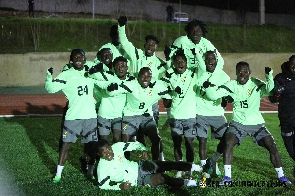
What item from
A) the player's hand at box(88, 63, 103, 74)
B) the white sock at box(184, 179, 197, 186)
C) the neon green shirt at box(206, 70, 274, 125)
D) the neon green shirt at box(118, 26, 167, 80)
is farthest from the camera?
the neon green shirt at box(118, 26, 167, 80)

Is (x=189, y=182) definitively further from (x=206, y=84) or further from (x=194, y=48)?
(x=194, y=48)

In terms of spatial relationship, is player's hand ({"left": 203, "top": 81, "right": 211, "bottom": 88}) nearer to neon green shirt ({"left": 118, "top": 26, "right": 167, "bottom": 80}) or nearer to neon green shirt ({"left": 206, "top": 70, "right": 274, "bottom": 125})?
neon green shirt ({"left": 206, "top": 70, "right": 274, "bottom": 125})

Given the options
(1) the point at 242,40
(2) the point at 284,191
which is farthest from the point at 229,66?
(2) the point at 284,191

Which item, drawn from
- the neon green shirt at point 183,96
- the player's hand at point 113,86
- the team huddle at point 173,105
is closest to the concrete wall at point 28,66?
the team huddle at point 173,105

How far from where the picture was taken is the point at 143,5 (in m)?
37.7

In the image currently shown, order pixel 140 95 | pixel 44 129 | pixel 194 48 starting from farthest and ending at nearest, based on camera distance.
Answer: pixel 44 129 → pixel 194 48 → pixel 140 95

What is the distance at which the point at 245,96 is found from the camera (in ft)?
29.3

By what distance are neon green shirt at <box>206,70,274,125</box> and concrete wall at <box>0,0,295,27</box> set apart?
91.3 feet

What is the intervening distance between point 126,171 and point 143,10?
30190 mm


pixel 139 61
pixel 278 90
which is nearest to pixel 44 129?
pixel 139 61

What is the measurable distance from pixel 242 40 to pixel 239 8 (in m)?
8.35

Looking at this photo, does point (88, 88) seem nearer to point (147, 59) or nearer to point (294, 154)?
point (147, 59)

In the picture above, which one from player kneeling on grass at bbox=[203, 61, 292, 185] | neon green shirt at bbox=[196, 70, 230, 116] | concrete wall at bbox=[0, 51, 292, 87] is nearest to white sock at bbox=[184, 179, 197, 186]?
player kneeling on grass at bbox=[203, 61, 292, 185]

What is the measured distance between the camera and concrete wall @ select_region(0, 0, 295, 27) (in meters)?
35.3
